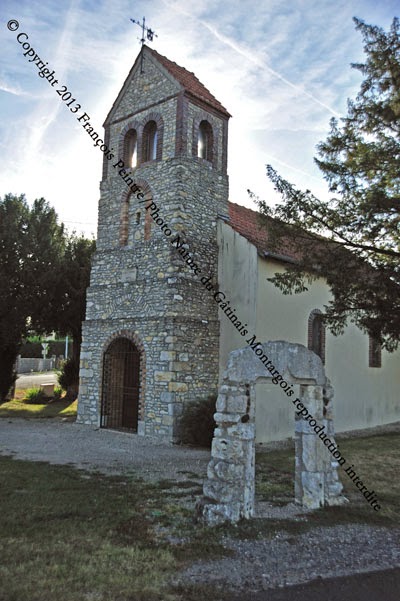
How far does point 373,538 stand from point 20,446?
27.3ft

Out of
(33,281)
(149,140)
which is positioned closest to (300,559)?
(149,140)

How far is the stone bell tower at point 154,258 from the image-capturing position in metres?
12.5

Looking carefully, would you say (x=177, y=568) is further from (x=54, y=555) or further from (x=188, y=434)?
(x=188, y=434)

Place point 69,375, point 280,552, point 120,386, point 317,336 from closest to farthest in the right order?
point 280,552 → point 120,386 → point 317,336 → point 69,375

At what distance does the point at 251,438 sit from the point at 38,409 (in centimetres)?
1413

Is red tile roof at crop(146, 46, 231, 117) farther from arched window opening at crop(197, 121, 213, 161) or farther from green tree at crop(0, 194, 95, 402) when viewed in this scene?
green tree at crop(0, 194, 95, 402)

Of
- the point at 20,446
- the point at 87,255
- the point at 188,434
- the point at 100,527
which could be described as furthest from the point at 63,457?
the point at 87,255

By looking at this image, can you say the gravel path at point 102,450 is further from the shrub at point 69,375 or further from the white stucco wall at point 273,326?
the shrub at point 69,375

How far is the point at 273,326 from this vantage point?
1329 cm

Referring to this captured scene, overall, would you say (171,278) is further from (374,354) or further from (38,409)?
(374,354)

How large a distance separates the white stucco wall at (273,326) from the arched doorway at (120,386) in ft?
9.54

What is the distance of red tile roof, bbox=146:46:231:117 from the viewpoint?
45.1ft

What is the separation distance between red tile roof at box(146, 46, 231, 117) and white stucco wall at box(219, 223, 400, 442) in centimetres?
387

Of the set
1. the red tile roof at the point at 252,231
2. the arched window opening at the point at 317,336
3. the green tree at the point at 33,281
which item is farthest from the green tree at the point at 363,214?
the green tree at the point at 33,281
